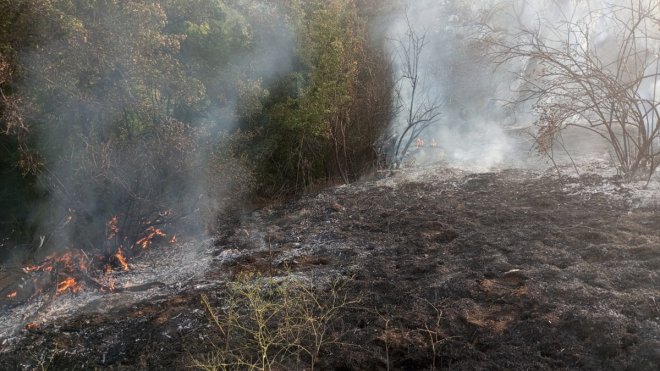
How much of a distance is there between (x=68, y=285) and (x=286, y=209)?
11.2ft

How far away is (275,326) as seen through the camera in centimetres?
385

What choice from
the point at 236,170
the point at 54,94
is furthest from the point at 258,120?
the point at 54,94

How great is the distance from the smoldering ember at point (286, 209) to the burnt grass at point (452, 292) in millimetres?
21

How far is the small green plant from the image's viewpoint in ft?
11.0

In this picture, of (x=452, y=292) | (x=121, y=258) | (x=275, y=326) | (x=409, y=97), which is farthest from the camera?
→ (x=409, y=97)

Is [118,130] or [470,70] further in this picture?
[470,70]

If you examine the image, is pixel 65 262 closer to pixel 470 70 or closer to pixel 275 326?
pixel 275 326

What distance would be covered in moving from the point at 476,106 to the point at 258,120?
6.49 m

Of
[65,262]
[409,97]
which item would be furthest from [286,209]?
[409,97]

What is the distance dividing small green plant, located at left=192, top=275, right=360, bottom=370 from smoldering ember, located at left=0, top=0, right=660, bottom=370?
0.03 metres

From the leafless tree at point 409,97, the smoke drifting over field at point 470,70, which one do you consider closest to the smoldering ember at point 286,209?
the leafless tree at point 409,97

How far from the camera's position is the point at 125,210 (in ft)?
20.2

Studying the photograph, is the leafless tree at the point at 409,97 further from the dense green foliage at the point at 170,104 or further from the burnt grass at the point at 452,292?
the burnt grass at the point at 452,292

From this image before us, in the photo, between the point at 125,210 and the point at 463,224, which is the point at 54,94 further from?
the point at 463,224
